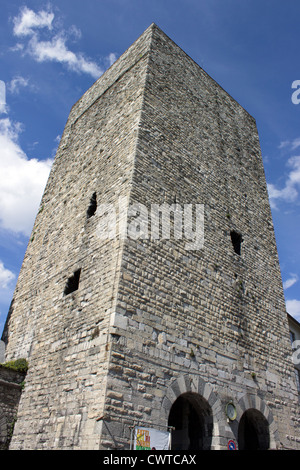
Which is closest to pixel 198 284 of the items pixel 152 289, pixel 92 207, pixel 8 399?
pixel 152 289

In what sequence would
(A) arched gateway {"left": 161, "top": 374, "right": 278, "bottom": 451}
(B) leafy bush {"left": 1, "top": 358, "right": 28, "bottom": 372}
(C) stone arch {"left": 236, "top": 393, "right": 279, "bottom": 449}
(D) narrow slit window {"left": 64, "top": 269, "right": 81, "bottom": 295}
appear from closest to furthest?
(A) arched gateway {"left": 161, "top": 374, "right": 278, "bottom": 451}, (C) stone arch {"left": 236, "top": 393, "right": 279, "bottom": 449}, (B) leafy bush {"left": 1, "top": 358, "right": 28, "bottom": 372}, (D) narrow slit window {"left": 64, "top": 269, "right": 81, "bottom": 295}

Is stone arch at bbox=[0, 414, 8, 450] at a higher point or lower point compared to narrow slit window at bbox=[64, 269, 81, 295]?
lower

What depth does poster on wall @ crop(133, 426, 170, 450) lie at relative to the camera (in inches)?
221

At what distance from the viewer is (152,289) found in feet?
23.5

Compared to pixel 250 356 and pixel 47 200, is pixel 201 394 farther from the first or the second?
pixel 47 200

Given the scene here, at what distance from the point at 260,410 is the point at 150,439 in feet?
11.3

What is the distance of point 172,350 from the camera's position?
689 centimetres

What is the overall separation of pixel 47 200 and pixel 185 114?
5461 mm

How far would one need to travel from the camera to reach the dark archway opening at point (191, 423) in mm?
7035

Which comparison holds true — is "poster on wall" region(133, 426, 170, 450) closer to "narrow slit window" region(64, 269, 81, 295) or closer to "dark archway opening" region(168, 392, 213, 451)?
"dark archway opening" region(168, 392, 213, 451)

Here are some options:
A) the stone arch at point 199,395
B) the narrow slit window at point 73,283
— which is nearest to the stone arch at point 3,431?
the narrow slit window at point 73,283

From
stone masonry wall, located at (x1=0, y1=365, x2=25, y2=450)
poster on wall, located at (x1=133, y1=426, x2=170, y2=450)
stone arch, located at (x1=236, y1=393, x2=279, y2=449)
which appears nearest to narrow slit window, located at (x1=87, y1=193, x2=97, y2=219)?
stone masonry wall, located at (x1=0, y1=365, x2=25, y2=450)

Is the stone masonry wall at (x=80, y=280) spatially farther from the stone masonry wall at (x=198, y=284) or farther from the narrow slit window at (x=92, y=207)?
the stone masonry wall at (x=198, y=284)
